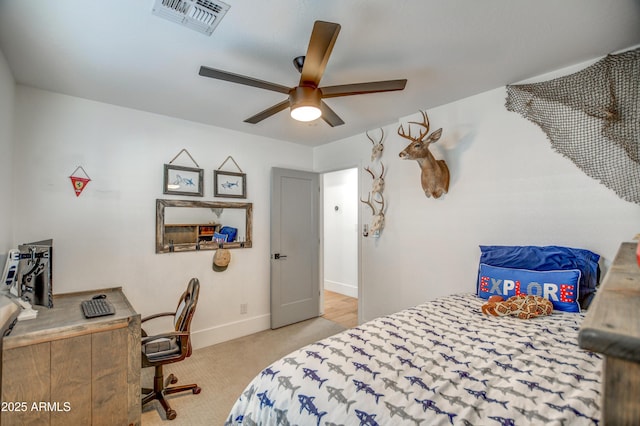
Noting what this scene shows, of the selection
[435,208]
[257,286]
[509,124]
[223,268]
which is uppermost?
[509,124]

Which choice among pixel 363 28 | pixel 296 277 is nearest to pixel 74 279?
pixel 296 277

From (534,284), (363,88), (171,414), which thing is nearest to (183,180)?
(171,414)

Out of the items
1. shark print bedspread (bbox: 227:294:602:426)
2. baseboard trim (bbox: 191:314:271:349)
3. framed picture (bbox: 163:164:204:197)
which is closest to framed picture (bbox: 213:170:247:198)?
framed picture (bbox: 163:164:204:197)

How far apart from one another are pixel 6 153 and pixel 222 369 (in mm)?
2519

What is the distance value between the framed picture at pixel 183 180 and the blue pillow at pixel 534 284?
3.02 metres

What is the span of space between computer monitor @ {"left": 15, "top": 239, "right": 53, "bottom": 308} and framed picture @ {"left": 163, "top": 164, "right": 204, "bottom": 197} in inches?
52.0

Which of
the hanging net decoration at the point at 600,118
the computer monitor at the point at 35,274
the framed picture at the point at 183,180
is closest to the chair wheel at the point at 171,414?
the computer monitor at the point at 35,274

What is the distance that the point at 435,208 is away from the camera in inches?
118

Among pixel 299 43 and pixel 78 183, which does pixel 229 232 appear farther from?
pixel 299 43

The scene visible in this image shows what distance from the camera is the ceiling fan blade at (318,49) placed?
54.2 inches

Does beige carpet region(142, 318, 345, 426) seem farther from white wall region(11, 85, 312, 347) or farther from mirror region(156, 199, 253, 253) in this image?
mirror region(156, 199, 253, 253)

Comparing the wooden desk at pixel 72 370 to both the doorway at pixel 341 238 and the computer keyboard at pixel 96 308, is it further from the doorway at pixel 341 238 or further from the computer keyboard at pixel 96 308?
the doorway at pixel 341 238

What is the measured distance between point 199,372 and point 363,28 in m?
3.17

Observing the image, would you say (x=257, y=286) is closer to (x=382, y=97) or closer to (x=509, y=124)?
(x=382, y=97)
